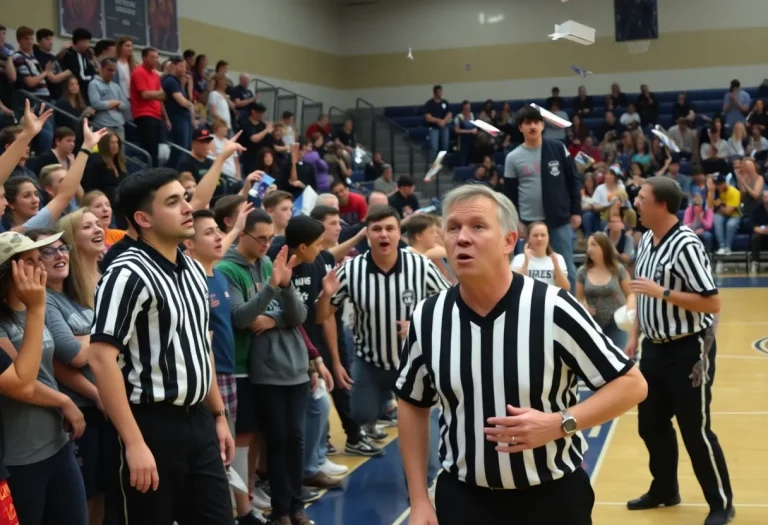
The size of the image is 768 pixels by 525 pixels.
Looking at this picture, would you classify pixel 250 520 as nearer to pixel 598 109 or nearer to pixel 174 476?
pixel 174 476

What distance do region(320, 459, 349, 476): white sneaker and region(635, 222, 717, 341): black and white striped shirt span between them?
96.5 inches

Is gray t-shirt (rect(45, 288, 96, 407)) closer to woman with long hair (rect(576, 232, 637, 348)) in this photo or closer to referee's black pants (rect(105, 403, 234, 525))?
referee's black pants (rect(105, 403, 234, 525))

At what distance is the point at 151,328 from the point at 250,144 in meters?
12.8

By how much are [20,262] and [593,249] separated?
5993mm

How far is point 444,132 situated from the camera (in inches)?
947

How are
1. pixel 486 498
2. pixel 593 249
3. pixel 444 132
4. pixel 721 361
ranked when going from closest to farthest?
pixel 486 498 → pixel 593 249 → pixel 721 361 → pixel 444 132

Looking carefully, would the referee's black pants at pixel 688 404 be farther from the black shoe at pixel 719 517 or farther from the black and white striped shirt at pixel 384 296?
the black and white striped shirt at pixel 384 296

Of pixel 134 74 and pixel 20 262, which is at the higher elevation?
pixel 134 74

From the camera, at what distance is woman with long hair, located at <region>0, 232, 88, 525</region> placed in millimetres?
3773

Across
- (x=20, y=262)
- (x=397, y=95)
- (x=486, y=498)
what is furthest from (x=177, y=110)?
(x=397, y=95)

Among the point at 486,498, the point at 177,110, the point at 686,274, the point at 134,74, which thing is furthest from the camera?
the point at 177,110

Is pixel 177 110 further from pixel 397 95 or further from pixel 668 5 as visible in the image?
pixel 668 5

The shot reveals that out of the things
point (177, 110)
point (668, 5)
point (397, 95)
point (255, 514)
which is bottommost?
point (255, 514)

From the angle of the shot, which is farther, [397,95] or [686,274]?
→ [397,95]
